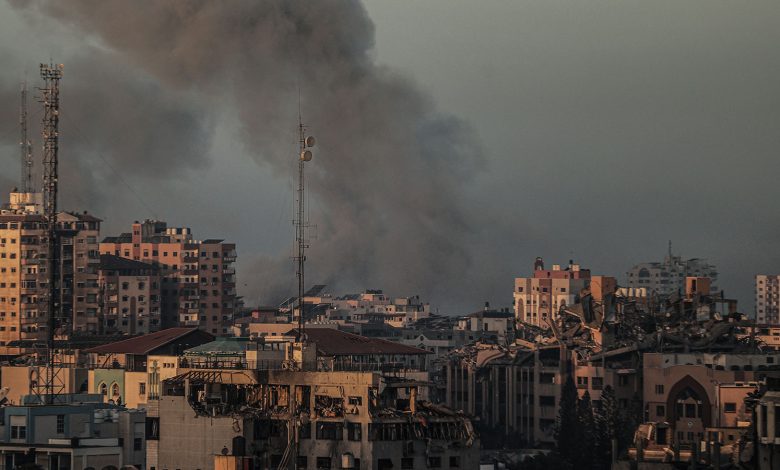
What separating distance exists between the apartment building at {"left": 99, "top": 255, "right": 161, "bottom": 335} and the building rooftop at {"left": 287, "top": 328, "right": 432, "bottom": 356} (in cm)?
4014

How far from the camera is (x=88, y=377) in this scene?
9388 centimetres

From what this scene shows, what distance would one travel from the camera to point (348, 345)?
333 ft

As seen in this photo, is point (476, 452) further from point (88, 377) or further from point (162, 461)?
point (88, 377)

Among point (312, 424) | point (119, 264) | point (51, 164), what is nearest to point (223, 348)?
point (51, 164)

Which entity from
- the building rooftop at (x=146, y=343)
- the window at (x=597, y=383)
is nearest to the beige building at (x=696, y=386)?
the window at (x=597, y=383)

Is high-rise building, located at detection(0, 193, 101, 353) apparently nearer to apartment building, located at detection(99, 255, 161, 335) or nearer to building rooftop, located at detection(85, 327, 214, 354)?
apartment building, located at detection(99, 255, 161, 335)

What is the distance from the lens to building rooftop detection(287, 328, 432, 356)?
9894 centimetres

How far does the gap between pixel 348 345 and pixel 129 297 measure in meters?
49.1

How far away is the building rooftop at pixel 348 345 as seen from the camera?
325 feet

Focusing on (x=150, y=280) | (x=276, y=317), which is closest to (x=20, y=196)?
(x=150, y=280)

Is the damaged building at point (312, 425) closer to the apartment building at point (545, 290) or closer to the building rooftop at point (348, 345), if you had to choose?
the building rooftop at point (348, 345)

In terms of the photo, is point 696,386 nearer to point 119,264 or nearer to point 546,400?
point 546,400

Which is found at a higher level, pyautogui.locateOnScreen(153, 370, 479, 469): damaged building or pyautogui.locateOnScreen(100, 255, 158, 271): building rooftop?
pyautogui.locateOnScreen(100, 255, 158, 271): building rooftop

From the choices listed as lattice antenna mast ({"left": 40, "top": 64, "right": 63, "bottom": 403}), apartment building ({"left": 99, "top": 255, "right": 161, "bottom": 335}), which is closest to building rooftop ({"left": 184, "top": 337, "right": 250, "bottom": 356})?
lattice antenna mast ({"left": 40, "top": 64, "right": 63, "bottom": 403})
